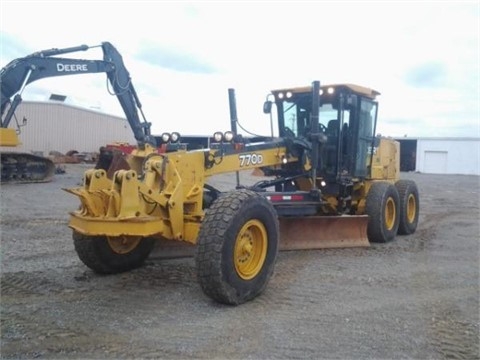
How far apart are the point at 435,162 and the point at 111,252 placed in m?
45.3

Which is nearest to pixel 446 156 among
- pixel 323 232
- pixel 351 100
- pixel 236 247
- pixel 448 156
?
pixel 448 156

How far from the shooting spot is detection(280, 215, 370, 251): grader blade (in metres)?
8.00

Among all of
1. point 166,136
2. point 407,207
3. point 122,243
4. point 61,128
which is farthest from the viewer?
point 61,128

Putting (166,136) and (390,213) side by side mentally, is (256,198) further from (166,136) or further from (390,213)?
(390,213)

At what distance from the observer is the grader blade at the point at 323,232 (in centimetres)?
800

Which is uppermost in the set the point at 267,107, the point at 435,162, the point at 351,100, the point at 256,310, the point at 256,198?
the point at 351,100

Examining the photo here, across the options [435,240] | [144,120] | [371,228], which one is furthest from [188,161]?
[144,120]

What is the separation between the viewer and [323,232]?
828cm

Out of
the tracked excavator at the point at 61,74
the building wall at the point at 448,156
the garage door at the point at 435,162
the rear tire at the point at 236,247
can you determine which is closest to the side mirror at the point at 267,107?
the rear tire at the point at 236,247

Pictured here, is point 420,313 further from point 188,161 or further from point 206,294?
point 188,161

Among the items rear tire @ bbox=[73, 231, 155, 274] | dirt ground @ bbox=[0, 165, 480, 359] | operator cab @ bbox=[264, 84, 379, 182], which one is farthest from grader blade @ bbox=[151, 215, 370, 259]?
rear tire @ bbox=[73, 231, 155, 274]

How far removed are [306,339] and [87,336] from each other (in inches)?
72.3

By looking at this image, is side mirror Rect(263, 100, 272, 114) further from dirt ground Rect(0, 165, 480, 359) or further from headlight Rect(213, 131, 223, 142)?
dirt ground Rect(0, 165, 480, 359)

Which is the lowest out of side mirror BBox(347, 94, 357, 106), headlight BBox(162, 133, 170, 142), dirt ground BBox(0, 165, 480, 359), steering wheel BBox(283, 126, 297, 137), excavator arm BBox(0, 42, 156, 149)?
dirt ground BBox(0, 165, 480, 359)
